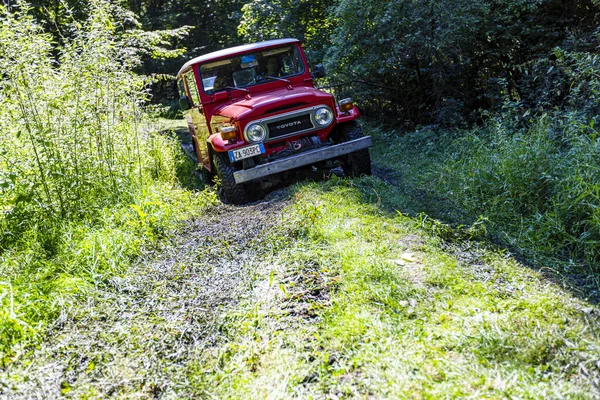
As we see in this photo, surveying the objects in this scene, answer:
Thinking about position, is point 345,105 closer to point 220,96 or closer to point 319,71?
point 319,71

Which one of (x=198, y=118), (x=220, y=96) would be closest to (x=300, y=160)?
(x=220, y=96)

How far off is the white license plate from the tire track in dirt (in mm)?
1488

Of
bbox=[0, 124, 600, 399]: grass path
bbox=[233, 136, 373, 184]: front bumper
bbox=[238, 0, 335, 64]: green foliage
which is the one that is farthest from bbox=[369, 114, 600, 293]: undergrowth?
bbox=[238, 0, 335, 64]: green foliage

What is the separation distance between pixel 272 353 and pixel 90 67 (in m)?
4.15

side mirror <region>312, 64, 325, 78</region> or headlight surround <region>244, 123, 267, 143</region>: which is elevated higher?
side mirror <region>312, 64, 325, 78</region>

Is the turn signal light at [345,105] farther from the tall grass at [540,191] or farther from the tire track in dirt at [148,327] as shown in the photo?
the tire track in dirt at [148,327]

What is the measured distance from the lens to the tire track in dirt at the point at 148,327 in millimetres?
2703

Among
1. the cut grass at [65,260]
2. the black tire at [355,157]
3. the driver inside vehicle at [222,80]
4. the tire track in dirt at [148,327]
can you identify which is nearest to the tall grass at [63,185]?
the cut grass at [65,260]

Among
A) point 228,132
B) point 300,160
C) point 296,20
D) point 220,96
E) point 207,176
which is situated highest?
point 296,20

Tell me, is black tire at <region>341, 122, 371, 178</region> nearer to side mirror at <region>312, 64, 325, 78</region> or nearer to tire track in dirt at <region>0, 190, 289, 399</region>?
side mirror at <region>312, 64, 325, 78</region>

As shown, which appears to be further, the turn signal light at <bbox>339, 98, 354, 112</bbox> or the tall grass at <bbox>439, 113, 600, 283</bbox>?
the turn signal light at <bbox>339, 98, 354, 112</bbox>

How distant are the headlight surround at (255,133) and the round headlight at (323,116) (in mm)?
699

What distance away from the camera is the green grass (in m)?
2.28

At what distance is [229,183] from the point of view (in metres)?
6.08
